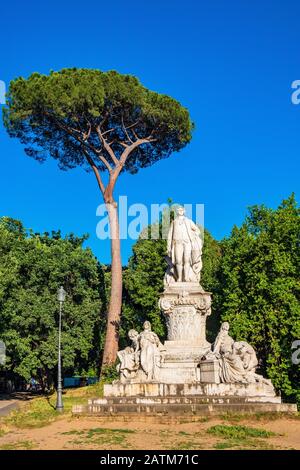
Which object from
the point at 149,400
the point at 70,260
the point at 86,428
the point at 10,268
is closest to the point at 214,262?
the point at 70,260

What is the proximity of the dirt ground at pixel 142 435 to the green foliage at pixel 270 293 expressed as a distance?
391 inches

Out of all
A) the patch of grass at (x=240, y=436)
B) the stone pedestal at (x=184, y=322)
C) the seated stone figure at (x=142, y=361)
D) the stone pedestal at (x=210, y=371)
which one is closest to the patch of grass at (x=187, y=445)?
the patch of grass at (x=240, y=436)

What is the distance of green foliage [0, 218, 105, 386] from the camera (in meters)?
27.1

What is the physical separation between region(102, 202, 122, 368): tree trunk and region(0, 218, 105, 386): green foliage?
277cm

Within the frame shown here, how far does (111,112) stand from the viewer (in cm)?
2948

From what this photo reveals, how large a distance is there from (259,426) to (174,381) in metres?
4.07

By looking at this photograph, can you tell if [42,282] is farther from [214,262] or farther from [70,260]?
[214,262]

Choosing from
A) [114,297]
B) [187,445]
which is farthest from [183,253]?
[114,297]

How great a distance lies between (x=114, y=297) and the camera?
27.9m

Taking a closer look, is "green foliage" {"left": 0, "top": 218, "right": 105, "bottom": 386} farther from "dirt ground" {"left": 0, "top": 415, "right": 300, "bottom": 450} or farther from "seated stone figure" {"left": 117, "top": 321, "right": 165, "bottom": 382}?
"dirt ground" {"left": 0, "top": 415, "right": 300, "bottom": 450}

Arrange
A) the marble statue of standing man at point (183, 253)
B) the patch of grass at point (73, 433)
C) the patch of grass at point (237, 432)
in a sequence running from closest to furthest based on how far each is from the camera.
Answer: the patch of grass at point (237, 432) → the patch of grass at point (73, 433) → the marble statue of standing man at point (183, 253)

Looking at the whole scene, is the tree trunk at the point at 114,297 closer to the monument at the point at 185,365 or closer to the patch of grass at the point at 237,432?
the monument at the point at 185,365

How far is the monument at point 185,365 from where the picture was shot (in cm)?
1459

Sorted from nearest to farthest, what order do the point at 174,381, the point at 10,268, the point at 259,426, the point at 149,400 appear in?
the point at 259,426 → the point at 149,400 → the point at 174,381 → the point at 10,268
